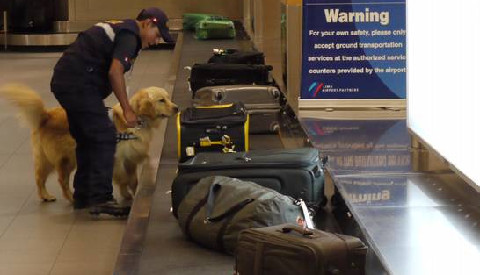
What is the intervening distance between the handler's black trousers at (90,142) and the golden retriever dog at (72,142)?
148 millimetres

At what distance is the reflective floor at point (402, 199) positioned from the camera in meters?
3.87

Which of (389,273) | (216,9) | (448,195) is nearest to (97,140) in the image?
(448,195)

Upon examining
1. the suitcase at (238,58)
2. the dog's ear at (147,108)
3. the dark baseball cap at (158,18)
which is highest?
the dark baseball cap at (158,18)

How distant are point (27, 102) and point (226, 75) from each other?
254 centimetres

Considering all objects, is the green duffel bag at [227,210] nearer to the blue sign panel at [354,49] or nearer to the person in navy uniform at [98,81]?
the person in navy uniform at [98,81]

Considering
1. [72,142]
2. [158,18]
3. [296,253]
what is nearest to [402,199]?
[296,253]

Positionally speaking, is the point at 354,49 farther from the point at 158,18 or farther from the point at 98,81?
the point at 98,81

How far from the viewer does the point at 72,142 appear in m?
6.48

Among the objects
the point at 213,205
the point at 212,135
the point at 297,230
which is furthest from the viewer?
the point at 212,135

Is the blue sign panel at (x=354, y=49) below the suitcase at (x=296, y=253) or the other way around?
the other way around

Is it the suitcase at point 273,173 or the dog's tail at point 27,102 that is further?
the dog's tail at point 27,102

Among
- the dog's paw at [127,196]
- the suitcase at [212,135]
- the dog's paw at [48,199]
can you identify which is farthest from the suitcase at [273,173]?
the dog's paw at [48,199]

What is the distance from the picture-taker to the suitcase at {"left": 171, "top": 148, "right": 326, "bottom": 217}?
4.29m

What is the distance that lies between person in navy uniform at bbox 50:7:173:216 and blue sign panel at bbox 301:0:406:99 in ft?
5.98
